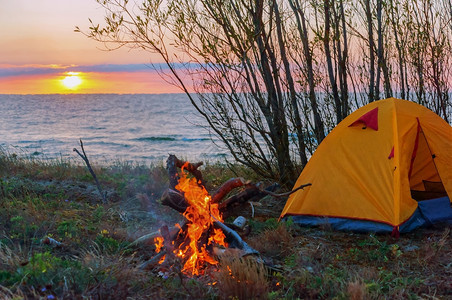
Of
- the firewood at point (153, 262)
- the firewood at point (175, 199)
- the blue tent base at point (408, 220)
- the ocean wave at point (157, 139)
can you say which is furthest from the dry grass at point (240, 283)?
the ocean wave at point (157, 139)

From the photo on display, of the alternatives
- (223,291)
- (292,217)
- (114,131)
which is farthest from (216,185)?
(114,131)

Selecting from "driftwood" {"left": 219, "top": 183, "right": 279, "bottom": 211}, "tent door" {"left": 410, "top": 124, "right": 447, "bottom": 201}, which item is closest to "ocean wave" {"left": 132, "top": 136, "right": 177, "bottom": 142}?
"tent door" {"left": 410, "top": 124, "right": 447, "bottom": 201}

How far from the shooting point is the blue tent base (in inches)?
265

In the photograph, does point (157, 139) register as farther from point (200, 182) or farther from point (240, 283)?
point (240, 283)

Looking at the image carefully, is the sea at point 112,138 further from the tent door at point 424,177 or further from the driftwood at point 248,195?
the driftwood at point 248,195

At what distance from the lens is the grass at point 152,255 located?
410cm

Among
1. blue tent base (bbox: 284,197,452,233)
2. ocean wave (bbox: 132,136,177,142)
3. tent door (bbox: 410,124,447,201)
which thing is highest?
ocean wave (bbox: 132,136,177,142)

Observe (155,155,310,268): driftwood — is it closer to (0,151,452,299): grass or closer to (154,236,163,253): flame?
(154,236,163,253): flame

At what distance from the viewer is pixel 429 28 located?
986 cm

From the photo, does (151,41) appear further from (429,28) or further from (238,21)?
(429,28)

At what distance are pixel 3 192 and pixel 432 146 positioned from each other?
6925 mm

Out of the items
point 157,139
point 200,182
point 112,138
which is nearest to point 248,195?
point 200,182

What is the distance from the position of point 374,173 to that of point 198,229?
2.99 metres

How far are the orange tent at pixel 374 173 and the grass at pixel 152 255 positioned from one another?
0.26 meters
